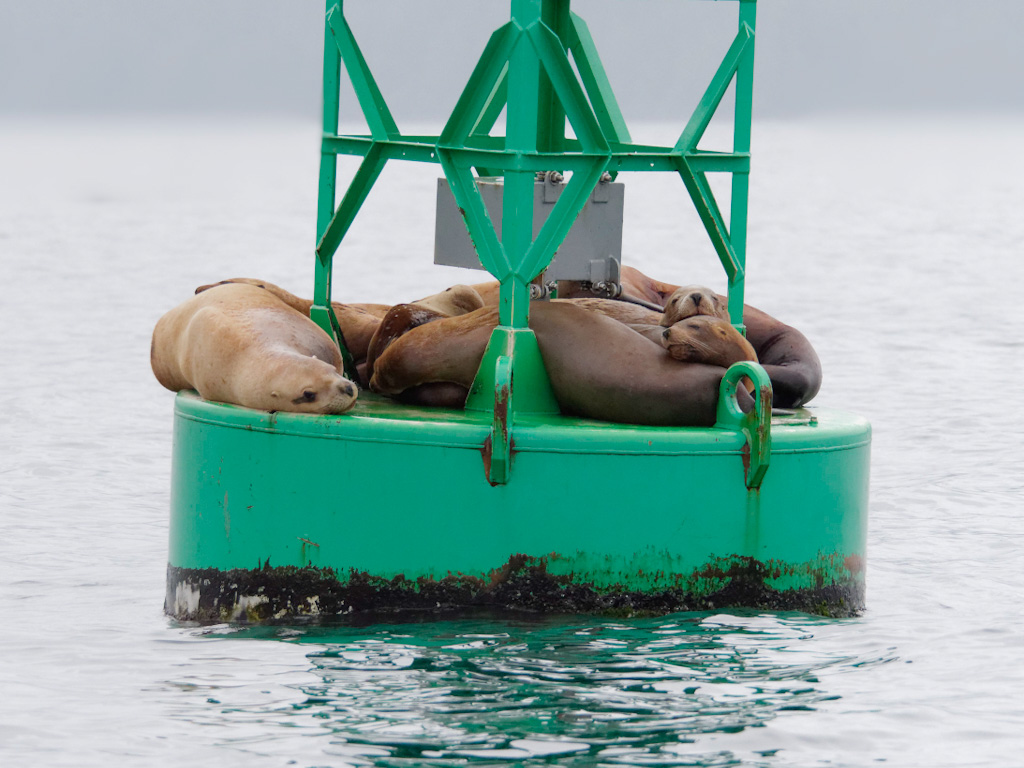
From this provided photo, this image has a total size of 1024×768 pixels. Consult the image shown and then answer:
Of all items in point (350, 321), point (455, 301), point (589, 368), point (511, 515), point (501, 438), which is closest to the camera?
point (501, 438)

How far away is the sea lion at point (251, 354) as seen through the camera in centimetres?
869

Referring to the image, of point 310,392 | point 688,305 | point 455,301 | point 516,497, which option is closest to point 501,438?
point 516,497

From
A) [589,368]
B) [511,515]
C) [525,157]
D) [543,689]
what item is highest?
[525,157]

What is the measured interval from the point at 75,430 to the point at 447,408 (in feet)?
24.9

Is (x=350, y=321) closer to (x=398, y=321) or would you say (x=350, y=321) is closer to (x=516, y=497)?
(x=398, y=321)

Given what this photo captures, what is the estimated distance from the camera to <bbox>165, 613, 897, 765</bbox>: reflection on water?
726 cm

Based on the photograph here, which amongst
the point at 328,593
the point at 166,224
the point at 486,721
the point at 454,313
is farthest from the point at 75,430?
the point at 166,224

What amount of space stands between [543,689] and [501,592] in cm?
73

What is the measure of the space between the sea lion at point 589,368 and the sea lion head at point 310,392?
583 mm

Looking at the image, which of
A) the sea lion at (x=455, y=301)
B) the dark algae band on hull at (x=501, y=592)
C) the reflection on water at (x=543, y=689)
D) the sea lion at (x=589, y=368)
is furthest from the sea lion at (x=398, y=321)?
the reflection on water at (x=543, y=689)

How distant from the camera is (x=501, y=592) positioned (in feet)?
27.8

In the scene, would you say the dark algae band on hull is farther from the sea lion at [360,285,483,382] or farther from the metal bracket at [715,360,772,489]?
the sea lion at [360,285,483,382]

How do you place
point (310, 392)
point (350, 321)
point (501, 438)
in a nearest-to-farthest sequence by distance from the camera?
point (501, 438)
point (310, 392)
point (350, 321)

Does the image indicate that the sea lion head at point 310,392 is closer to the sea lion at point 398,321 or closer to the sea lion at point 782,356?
the sea lion at point 398,321
